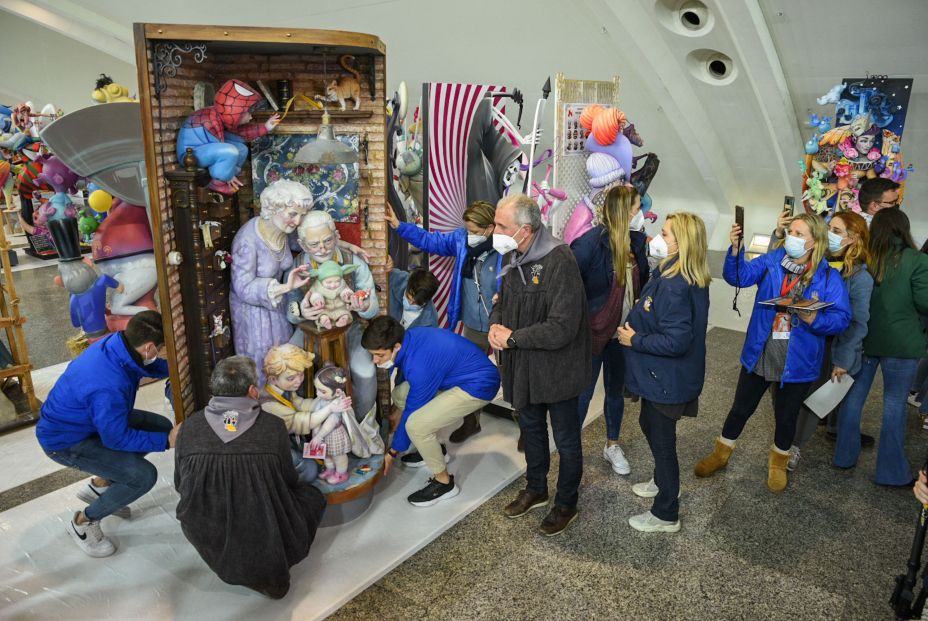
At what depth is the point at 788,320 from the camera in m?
3.50

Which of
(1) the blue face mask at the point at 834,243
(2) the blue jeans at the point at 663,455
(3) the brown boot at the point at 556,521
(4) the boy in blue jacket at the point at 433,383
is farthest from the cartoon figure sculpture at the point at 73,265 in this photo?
(1) the blue face mask at the point at 834,243

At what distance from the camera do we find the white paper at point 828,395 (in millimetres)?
3740

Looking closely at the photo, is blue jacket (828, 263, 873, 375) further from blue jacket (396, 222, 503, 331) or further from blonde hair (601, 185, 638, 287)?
blue jacket (396, 222, 503, 331)

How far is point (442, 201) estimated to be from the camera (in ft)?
15.8

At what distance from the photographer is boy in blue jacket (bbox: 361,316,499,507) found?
3486mm

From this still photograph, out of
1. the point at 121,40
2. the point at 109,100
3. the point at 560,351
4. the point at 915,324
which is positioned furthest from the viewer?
the point at 121,40

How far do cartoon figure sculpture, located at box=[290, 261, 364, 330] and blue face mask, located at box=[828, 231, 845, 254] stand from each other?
251 centimetres

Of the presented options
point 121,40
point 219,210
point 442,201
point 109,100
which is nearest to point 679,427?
point 442,201

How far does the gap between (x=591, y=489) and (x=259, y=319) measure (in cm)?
204

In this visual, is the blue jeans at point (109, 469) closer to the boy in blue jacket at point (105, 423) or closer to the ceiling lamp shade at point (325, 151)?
the boy in blue jacket at point (105, 423)

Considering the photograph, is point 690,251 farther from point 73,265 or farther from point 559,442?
point 73,265

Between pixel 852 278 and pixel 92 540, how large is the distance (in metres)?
4.04

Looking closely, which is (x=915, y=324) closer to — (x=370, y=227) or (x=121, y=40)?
(x=370, y=227)

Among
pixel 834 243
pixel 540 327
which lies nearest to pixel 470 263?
pixel 540 327
